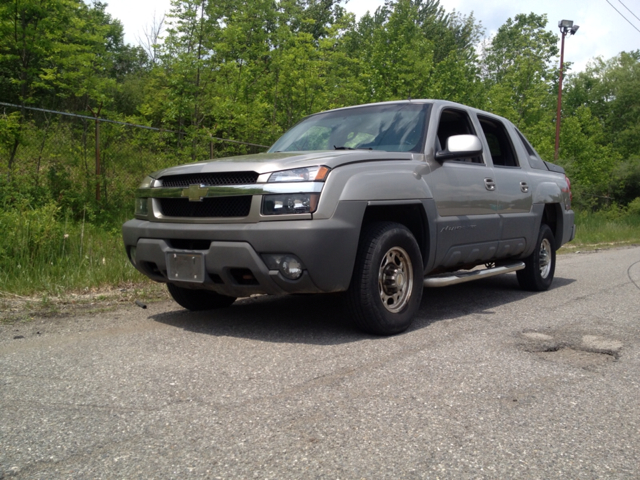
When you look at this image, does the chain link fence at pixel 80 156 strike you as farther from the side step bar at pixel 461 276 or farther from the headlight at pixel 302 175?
the side step bar at pixel 461 276

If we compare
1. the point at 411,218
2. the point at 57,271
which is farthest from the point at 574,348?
the point at 57,271

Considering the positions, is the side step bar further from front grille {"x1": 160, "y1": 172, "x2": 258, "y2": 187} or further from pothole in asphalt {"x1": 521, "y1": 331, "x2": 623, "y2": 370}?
front grille {"x1": 160, "y1": 172, "x2": 258, "y2": 187}

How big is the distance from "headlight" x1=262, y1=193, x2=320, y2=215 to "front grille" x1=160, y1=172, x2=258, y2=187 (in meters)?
0.20

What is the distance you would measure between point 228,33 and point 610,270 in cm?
814

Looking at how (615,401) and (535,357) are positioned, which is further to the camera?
(535,357)

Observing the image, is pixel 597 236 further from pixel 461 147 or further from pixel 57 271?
pixel 57 271

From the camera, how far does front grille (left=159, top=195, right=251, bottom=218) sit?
4.19m

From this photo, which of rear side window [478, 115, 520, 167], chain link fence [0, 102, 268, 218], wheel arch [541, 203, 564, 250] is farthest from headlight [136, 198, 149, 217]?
wheel arch [541, 203, 564, 250]

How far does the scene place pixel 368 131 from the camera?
210 inches

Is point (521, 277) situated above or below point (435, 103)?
below

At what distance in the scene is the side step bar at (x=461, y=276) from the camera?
493 centimetres

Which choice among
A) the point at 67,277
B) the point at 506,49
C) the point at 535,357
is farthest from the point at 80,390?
the point at 506,49

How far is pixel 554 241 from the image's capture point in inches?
288

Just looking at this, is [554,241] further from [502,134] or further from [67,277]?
[67,277]
